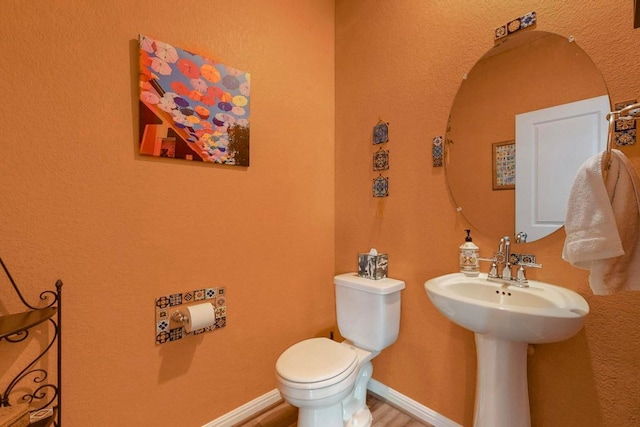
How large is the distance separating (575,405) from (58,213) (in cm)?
212

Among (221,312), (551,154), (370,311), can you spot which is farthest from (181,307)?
(551,154)

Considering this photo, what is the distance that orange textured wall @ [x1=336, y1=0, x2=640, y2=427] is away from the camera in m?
1.01

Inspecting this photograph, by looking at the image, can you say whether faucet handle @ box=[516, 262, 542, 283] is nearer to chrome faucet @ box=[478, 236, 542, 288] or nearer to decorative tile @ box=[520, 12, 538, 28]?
chrome faucet @ box=[478, 236, 542, 288]

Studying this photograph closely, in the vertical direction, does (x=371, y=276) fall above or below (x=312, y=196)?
below

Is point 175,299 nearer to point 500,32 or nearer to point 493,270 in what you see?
point 493,270

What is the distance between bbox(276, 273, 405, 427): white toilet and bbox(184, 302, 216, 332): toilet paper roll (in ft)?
1.25

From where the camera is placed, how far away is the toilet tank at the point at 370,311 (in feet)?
5.00

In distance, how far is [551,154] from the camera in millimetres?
1156

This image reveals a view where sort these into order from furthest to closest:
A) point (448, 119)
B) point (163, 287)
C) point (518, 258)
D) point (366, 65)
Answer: point (366, 65) < point (448, 119) < point (163, 287) < point (518, 258)

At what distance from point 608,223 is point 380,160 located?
1.10 metres

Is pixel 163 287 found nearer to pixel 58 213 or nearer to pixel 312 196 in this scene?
pixel 58 213

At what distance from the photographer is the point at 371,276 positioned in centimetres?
164

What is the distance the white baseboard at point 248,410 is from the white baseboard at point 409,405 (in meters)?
0.61

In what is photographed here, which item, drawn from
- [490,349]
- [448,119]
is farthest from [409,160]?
[490,349]
